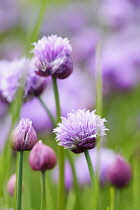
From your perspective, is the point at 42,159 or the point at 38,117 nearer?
the point at 42,159

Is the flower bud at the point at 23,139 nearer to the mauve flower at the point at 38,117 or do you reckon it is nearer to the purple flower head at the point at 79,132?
the purple flower head at the point at 79,132

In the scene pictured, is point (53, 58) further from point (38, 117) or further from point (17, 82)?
point (38, 117)

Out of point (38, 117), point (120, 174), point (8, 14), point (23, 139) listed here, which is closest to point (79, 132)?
point (23, 139)

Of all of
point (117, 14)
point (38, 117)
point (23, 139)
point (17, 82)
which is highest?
point (117, 14)

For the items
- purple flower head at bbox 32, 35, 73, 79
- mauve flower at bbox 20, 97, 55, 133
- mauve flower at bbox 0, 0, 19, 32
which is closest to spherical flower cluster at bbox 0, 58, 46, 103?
purple flower head at bbox 32, 35, 73, 79

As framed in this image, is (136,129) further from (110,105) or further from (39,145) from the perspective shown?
(39,145)

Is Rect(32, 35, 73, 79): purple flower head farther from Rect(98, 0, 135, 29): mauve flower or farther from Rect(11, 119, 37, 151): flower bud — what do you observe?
Rect(98, 0, 135, 29): mauve flower
